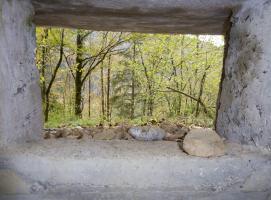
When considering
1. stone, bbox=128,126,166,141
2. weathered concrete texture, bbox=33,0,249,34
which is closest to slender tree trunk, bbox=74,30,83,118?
weathered concrete texture, bbox=33,0,249,34

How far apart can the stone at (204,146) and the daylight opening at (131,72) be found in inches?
208

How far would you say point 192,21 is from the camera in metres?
1.65

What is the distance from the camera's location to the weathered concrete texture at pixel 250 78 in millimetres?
1279

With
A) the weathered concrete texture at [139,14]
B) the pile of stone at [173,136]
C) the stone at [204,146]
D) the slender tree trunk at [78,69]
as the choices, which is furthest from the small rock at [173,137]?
the slender tree trunk at [78,69]

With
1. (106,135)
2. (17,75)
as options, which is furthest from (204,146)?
(17,75)

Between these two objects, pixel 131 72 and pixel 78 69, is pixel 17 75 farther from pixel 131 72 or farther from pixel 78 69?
pixel 131 72

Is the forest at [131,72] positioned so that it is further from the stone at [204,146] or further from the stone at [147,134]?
the stone at [204,146]

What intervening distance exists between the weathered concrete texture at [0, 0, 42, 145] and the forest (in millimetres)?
5290

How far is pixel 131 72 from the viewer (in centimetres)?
1020

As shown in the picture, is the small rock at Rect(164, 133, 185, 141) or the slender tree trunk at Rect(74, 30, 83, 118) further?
the slender tree trunk at Rect(74, 30, 83, 118)

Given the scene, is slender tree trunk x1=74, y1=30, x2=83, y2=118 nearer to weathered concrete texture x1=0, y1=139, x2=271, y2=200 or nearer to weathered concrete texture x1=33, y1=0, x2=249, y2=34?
weathered concrete texture x1=33, y1=0, x2=249, y2=34

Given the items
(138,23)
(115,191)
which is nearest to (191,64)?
(138,23)

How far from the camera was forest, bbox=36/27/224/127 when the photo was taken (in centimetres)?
733

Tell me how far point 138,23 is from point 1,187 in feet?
4.08
